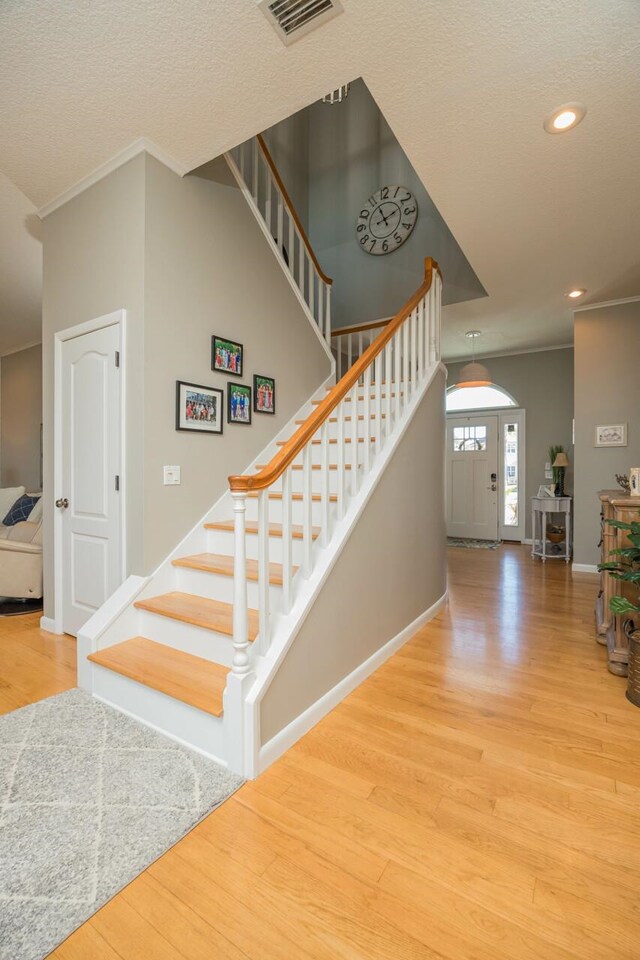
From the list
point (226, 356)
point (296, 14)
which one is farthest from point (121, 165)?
point (296, 14)

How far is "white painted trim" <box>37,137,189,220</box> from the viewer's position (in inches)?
100

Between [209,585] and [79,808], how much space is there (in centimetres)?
118

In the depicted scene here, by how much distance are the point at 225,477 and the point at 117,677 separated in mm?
1425

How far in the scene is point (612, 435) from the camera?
15.6 feet

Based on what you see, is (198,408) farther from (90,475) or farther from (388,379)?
(388,379)

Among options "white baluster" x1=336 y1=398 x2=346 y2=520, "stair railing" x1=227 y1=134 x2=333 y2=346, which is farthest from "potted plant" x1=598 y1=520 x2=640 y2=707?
"stair railing" x1=227 y1=134 x2=333 y2=346

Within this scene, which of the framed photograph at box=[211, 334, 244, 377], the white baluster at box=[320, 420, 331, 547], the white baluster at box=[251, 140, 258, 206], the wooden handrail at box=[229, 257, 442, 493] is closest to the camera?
the wooden handrail at box=[229, 257, 442, 493]

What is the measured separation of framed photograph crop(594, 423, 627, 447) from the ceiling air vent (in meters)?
4.43

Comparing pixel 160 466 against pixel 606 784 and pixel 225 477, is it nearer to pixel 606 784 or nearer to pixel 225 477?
pixel 225 477

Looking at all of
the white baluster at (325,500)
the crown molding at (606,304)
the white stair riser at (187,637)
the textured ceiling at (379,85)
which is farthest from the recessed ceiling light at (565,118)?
the white stair riser at (187,637)

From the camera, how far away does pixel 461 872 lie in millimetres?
1312

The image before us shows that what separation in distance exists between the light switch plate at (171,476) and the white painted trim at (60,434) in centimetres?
23

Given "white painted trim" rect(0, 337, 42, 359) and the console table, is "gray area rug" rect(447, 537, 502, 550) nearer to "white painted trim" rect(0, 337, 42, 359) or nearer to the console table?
the console table

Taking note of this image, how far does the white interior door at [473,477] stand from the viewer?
710 centimetres
